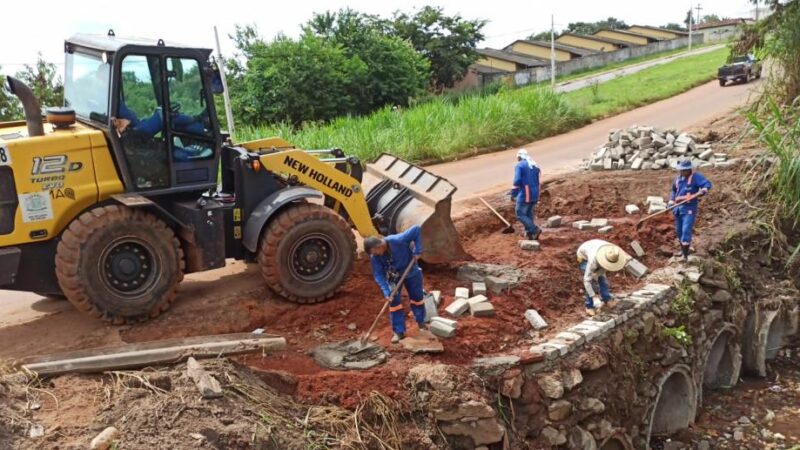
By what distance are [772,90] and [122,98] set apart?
1406 centimetres

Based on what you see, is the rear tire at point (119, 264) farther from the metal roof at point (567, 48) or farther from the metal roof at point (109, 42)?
the metal roof at point (567, 48)

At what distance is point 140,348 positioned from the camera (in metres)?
6.28

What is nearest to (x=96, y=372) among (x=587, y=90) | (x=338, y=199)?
(x=338, y=199)

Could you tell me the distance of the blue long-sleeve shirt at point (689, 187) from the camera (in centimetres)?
977

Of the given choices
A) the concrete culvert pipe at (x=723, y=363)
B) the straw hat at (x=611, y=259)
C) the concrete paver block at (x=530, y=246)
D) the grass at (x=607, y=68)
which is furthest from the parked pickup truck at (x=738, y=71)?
the straw hat at (x=611, y=259)

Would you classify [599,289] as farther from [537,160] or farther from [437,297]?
[537,160]

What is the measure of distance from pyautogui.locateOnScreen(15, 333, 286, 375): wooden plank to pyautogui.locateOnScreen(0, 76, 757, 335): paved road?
3.59ft

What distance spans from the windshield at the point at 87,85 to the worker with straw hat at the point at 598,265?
5.75m

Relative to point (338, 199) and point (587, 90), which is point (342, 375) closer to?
point (338, 199)

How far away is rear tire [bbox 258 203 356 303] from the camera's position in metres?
7.61

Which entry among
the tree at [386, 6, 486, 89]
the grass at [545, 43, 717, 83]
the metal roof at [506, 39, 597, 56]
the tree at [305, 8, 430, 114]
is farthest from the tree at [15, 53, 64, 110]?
the metal roof at [506, 39, 597, 56]

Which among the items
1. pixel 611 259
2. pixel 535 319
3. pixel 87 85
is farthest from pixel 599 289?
pixel 87 85

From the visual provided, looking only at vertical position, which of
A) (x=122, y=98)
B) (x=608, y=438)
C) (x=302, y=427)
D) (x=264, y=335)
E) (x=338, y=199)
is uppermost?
(x=122, y=98)

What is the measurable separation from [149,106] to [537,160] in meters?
13.5
